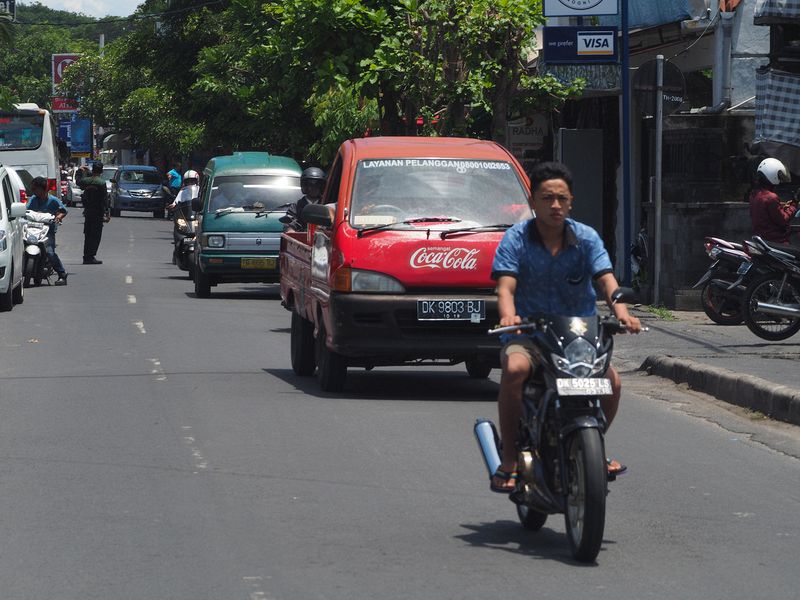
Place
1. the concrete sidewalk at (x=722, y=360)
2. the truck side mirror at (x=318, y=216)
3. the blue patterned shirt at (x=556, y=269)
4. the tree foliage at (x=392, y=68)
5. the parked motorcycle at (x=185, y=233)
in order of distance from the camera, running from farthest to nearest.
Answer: the parked motorcycle at (x=185, y=233) < the tree foliage at (x=392, y=68) < the truck side mirror at (x=318, y=216) < the concrete sidewalk at (x=722, y=360) < the blue patterned shirt at (x=556, y=269)

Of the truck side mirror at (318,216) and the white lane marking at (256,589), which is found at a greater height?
the truck side mirror at (318,216)

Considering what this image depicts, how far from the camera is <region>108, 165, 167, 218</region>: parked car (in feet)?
209

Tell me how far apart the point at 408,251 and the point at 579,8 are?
28.1ft

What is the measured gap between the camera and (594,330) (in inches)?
252

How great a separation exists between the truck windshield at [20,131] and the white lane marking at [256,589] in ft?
131

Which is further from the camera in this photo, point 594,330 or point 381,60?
point 381,60

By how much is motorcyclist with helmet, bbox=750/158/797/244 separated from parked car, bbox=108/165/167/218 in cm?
4781

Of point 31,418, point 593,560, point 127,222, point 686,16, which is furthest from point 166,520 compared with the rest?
point 127,222

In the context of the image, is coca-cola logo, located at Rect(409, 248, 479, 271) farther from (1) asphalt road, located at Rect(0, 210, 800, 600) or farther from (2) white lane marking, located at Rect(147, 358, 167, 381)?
(2) white lane marking, located at Rect(147, 358, 167, 381)

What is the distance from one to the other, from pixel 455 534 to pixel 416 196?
5.59 metres

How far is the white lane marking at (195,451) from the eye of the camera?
8.71 meters

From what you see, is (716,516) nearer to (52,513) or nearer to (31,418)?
(52,513)

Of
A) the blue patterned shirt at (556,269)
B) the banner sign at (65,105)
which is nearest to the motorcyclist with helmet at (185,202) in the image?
the blue patterned shirt at (556,269)

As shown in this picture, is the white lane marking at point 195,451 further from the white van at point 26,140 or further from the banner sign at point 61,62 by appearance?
the banner sign at point 61,62
